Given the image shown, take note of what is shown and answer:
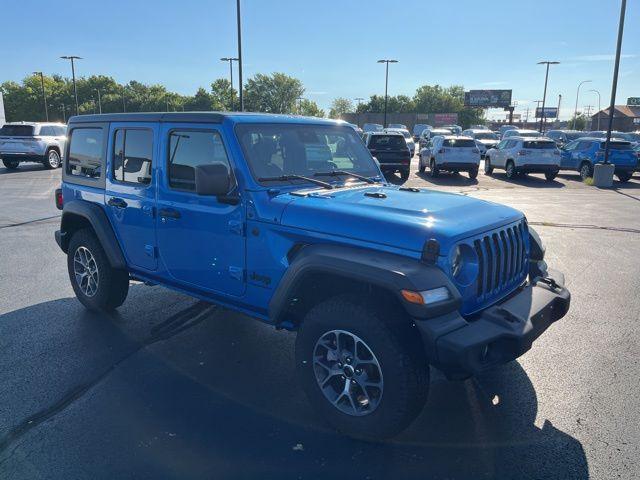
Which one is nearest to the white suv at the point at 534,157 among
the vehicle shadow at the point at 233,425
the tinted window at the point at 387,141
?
the tinted window at the point at 387,141

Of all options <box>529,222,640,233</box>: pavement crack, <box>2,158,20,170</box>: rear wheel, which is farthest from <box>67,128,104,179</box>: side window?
<box>2,158,20,170</box>: rear wheel

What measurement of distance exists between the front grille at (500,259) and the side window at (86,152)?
11.6 ft

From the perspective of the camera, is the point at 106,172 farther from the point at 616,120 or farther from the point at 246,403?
the point at 616,120

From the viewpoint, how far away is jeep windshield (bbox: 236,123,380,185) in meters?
3.74

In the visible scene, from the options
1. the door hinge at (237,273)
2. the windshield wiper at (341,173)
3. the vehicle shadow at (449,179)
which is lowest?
the vehicle shadow at (449,179)

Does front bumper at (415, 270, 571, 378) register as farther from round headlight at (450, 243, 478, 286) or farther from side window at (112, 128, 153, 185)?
side window at (112, 128, 153, 185)

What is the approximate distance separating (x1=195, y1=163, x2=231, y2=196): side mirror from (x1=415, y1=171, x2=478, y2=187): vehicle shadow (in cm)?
1469

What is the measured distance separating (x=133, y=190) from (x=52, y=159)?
19780 mm

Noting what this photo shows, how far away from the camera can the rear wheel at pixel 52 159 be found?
21105 mm

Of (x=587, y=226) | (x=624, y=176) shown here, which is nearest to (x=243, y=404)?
(x=587, y=226)

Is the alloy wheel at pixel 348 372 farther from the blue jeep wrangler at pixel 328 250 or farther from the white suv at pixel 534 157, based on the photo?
the white suv at pixel 534 157

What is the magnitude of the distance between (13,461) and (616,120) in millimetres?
97740

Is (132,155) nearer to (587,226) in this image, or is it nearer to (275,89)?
(587,226)

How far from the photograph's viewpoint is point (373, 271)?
2852mm
